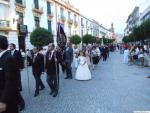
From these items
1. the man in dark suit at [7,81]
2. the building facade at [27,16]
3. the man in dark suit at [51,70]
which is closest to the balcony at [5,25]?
the building facade at [27,16]

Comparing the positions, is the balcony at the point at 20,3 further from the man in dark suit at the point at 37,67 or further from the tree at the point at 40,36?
the man in dark suit at the point at 37,67

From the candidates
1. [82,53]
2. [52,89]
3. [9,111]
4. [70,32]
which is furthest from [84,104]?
[70,32]

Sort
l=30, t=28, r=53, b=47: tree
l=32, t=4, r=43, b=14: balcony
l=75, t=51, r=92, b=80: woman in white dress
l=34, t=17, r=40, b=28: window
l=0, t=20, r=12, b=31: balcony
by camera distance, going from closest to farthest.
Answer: l=75, t=51, r=92, b=80: woman in white dress < l=0, t=20, r=12, b=31: balcony < l=30, t=28, r=53, b=47: tree < l=32, t=4, r=43, b=14: balcony < l=34, t=17, r=40, b=28: window

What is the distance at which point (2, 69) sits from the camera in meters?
3.43

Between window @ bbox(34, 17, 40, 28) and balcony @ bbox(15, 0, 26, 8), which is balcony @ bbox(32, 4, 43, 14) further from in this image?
balcony @ bbox(15, 0, 26, 8)

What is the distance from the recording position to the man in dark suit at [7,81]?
3305 mm

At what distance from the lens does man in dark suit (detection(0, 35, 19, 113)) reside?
3.30 meters

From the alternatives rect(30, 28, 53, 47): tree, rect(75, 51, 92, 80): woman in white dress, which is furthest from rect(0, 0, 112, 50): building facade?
rect(75, 51, 92, 80): woman in white dress

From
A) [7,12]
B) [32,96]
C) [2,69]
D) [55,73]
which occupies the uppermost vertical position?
[7,12]

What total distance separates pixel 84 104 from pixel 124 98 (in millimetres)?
1389

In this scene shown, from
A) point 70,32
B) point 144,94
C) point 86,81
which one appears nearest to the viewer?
point 144,94

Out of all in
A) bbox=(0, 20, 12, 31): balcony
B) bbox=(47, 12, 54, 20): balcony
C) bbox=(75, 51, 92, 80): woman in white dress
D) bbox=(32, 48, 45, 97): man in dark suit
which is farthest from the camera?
bbox=(47, 12, 54, 20): balcony

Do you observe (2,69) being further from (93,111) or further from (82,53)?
(82,53)

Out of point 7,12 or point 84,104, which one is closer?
point 84,104
